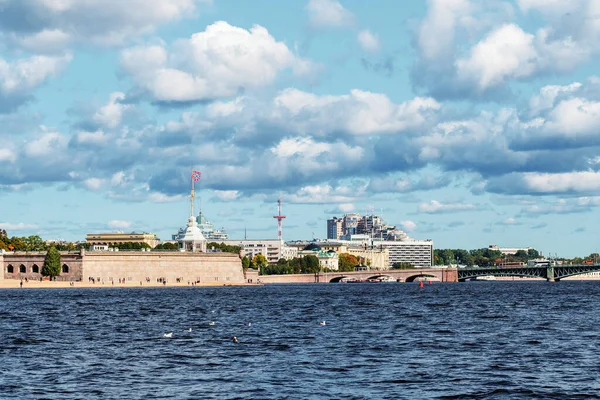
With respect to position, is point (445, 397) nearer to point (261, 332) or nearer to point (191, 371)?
point (191, 371)

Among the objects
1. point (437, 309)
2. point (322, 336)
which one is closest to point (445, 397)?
point (322, 336)

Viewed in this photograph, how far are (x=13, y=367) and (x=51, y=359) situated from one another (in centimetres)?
294

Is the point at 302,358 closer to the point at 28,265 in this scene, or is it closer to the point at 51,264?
the point at 51,264

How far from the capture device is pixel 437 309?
88.8 m

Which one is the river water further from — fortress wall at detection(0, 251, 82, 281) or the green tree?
fortress wall at detection(0, 251, 82, 281)

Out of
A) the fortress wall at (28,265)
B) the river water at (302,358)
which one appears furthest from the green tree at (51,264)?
the river water at (302,358)

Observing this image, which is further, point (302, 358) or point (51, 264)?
point (51, 264)

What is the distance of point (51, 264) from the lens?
602 ft

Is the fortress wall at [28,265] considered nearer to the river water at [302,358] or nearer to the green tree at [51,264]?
the green tree at [51,264]

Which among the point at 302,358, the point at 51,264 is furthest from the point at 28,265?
the point at 302,358

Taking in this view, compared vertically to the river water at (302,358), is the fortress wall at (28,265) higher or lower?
higher

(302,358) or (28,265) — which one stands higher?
(28,265)

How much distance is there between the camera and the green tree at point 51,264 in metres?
184

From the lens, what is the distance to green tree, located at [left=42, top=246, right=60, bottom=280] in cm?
18362
